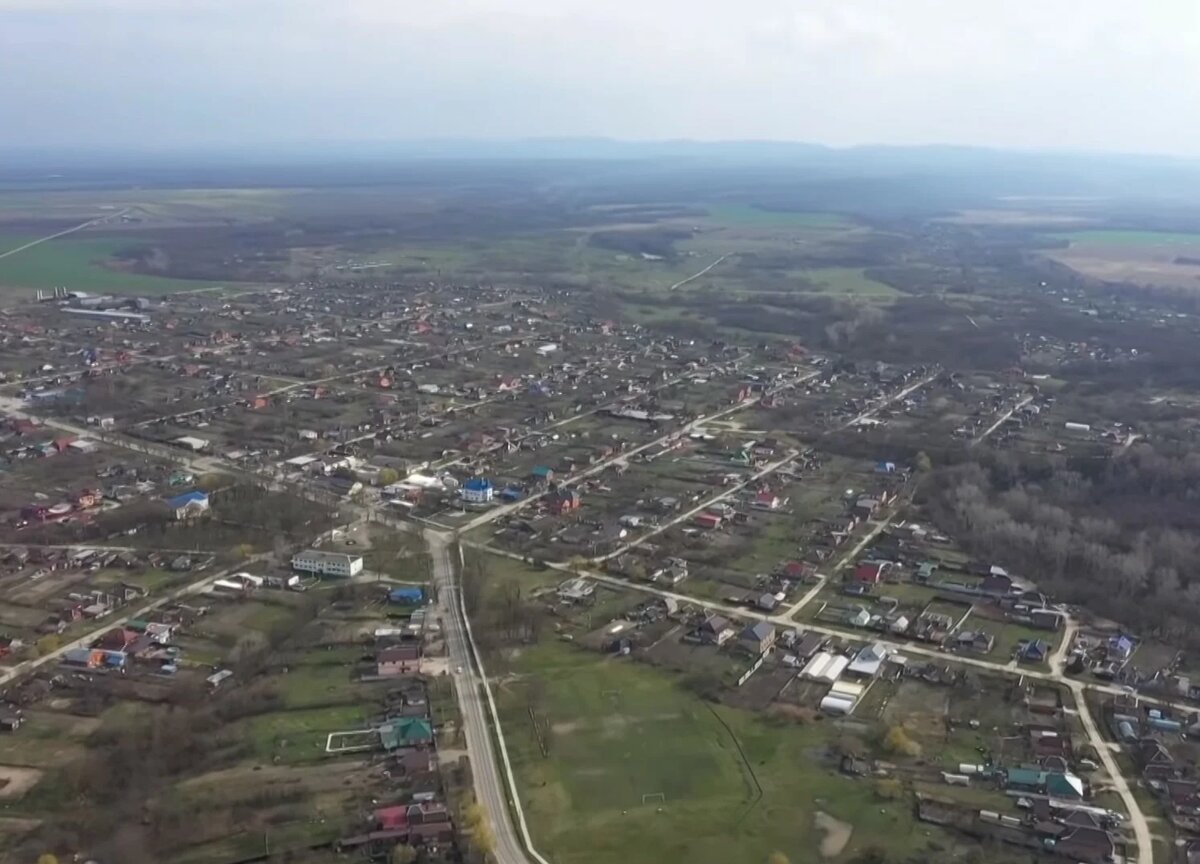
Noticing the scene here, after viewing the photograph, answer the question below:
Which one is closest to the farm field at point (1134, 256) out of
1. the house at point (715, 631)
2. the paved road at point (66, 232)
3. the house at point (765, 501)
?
the house at point (765, 501)

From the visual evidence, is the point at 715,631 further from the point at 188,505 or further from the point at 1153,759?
the point at 188,505

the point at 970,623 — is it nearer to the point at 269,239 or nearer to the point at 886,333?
the point at 886,333

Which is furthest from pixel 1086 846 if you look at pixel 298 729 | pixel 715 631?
pixel 298 729

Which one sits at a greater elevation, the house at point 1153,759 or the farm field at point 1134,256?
the farm field at point 1134,256

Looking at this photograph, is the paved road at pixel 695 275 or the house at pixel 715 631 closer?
the house at pixel 715 631

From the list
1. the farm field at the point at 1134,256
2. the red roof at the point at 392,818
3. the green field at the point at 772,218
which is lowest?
the red roof at the point at 392,818

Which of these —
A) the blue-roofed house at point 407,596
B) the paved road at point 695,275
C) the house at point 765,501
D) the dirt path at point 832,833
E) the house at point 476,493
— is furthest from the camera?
the paved road at point 695,275

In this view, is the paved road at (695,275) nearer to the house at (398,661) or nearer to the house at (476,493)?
the house at (476,493)

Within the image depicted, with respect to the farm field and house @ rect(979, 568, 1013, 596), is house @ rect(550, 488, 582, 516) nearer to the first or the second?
house @ rect(979, 568, 1013, 596)
